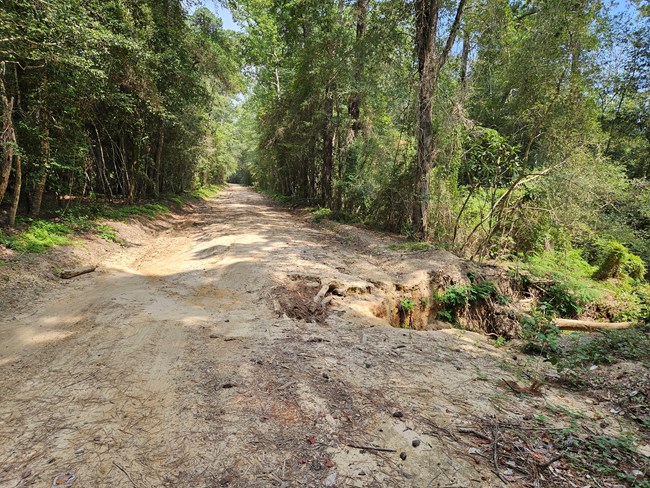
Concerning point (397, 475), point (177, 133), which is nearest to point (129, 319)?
point (397, 475)

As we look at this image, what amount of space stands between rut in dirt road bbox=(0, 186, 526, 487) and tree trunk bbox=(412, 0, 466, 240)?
5287 mm

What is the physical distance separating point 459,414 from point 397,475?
963 mm

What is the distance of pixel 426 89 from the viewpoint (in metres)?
9.48

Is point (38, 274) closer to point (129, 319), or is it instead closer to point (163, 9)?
point (129, 319)

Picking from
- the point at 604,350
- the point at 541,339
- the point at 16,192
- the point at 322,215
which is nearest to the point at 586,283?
the point at 541,339

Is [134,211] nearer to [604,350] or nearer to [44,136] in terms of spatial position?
[44,136]

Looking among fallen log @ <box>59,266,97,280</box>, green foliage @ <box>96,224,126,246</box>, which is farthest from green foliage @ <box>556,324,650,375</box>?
green foliage @ <box>96,224,126,246</box>

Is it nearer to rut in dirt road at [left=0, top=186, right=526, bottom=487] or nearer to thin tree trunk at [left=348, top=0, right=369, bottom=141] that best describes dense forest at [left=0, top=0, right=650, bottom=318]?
thin tree trunk at [left=348, top=0, right=369, bottom=141]

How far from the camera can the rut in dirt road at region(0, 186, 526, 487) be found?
230 centimetres

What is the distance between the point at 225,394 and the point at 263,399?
0.36m

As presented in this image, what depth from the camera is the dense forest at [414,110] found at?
7641mm

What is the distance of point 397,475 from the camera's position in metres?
2.28

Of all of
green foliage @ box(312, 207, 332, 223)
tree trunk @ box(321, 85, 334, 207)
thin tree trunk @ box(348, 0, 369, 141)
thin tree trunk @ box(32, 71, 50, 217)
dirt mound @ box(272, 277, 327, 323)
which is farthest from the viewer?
tree trunk @ box(321, 85, 334, 207)

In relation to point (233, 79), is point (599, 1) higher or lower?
lower
